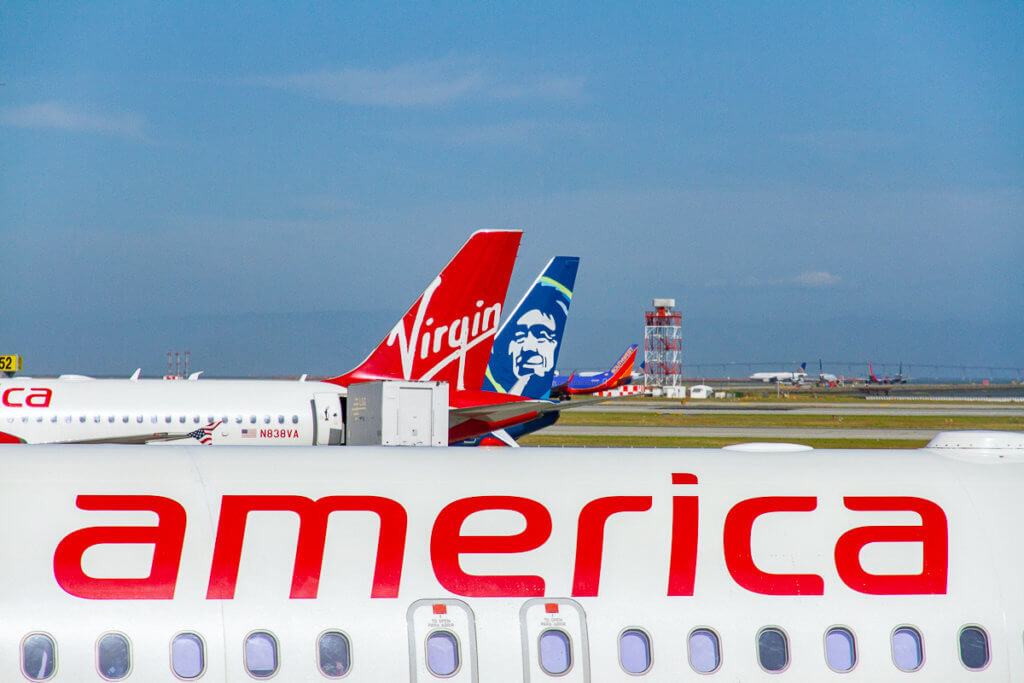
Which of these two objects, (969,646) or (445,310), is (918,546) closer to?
(969,646)

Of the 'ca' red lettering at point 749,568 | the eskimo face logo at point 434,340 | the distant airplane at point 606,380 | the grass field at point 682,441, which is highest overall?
the distant airplane at point 606,380

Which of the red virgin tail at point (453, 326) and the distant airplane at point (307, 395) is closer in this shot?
the distant airplane at point (307, 395)

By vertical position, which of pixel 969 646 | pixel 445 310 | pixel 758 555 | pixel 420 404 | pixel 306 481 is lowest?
pixel 969 646

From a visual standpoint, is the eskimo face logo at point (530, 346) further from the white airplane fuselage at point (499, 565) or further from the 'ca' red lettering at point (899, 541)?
the 'ca' red lettering at point (899, 541)

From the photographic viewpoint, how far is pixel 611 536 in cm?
967

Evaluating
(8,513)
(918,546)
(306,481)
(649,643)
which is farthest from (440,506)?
(918,546)

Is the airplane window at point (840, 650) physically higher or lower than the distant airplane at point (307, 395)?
lower

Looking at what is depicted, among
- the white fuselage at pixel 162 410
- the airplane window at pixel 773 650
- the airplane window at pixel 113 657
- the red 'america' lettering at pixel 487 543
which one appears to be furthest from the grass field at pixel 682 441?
the airplane window at pixel 113 657

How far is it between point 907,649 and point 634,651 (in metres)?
2.49

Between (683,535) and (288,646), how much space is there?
359cm

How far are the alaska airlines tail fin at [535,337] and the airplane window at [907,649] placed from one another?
93.5ft

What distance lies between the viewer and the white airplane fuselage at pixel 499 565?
861 cm

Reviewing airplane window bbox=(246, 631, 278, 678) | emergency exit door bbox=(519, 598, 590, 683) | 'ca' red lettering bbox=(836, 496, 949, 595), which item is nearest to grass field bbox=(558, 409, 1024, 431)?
'ca' red lettering bbox=(836, 496, 949, 595)

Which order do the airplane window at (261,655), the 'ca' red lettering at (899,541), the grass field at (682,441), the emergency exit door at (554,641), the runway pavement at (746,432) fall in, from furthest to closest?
the runway pavement at (746,432) < the grass field at (682,441) < the 'ca' red lettering at (899,541) < the emergency exit door at (554,641) < the airplane window at (261,655)
